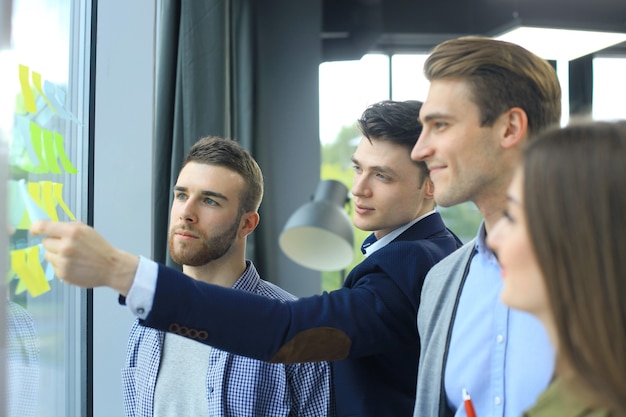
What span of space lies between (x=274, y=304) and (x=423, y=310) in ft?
0.85

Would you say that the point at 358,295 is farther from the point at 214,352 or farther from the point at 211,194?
the point at 211,194

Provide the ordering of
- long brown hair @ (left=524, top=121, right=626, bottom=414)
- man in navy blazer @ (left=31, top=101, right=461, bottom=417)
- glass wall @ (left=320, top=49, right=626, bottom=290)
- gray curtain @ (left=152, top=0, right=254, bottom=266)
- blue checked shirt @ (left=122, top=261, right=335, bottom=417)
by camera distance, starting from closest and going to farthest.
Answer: long brown hair @ (left=524, top=121, right=626, bottom=414) → man in navy blazer @ (left=31, top=101, right=461, bottom=417) → blue checked shirt @ (left=122, top=261, right=335, bottom=417) → gray curtain @ (left=152, top=0, right=254, bottom=266) → glass wall @ (left=320, top=49, right=626, bottom=290)

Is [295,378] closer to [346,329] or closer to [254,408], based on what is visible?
[254,408]

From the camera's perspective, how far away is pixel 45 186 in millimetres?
1179

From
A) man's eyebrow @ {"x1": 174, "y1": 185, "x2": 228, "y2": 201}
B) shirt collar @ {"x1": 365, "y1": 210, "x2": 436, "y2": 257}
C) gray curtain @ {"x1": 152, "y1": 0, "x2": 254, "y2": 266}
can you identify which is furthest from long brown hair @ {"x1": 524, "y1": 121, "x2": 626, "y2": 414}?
gray curtain @ {"x1": 152, "y1": 0, "x2": 254, "y2": 266}

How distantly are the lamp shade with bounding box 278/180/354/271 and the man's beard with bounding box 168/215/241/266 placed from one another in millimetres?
518

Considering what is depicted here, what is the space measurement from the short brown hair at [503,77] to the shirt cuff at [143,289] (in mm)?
591

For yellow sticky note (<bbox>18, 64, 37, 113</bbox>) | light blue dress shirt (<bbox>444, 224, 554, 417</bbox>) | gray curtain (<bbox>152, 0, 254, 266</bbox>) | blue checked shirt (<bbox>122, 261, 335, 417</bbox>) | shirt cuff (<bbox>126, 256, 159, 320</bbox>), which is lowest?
blue checked shirt (<bbox>122, 261, 335, 417</bbox>)

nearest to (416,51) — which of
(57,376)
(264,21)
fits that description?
(264,21)

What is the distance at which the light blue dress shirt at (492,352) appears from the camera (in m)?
1.08

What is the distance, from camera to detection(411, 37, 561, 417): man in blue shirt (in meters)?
1.14

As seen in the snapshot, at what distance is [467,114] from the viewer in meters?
1.22

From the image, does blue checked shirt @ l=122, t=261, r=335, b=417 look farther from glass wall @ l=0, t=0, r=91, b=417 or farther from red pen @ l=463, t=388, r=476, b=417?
red pen @ l=463, t=388, r=476, b=417

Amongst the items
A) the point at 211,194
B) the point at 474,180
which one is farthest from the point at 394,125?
the point at 211,194
